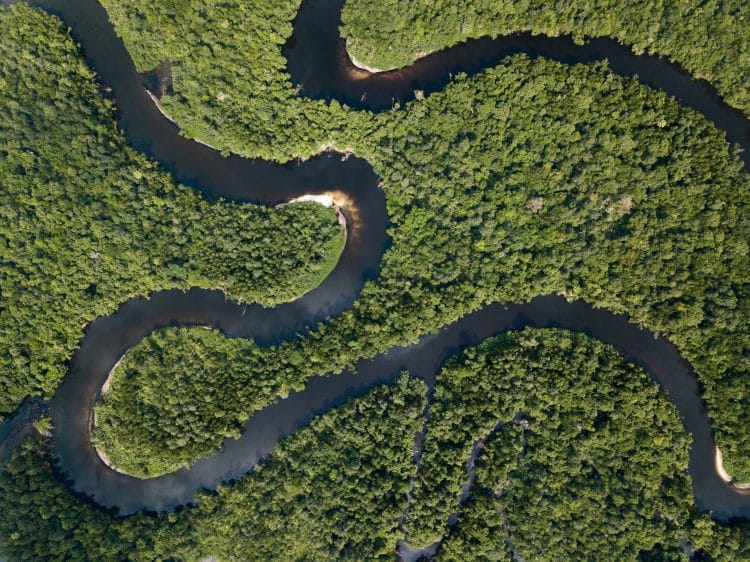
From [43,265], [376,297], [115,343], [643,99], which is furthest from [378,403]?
[643,99]

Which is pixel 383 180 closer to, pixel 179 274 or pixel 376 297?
pixel 376 297

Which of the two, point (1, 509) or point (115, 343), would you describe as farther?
point (115, 343)

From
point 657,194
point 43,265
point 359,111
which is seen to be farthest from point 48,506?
point 657,194

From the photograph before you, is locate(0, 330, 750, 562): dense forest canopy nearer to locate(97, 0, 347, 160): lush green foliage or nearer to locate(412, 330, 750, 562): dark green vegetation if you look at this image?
locate(412, 330, 750, 562): dark green vegetation

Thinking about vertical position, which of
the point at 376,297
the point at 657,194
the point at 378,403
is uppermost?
the point at 657,194

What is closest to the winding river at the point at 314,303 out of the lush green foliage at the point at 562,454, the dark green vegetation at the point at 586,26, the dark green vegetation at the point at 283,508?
the dark green vegetation at the point at 586,26

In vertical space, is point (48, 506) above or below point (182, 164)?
below
